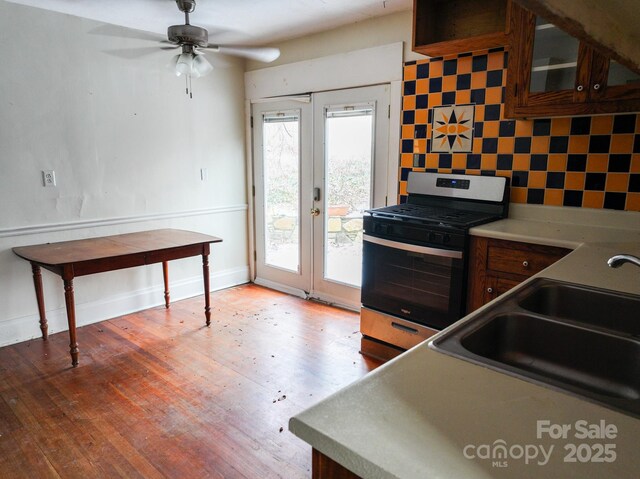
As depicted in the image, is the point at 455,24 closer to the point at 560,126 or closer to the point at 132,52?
the point at 560,126

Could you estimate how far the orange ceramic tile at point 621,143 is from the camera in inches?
91.5

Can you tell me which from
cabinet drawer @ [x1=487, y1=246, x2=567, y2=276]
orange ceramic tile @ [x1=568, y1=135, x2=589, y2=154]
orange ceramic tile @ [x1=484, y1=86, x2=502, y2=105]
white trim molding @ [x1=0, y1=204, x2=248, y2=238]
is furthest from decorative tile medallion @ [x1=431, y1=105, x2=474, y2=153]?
white trim molding @ [x1=0, y1=204, x2=248, y2=238]

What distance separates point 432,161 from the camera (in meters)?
3.12

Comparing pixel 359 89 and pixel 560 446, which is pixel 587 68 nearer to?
pixel 359 89

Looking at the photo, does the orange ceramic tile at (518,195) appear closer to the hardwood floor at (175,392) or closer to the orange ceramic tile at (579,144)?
the orange ceramic tile at (579,144)

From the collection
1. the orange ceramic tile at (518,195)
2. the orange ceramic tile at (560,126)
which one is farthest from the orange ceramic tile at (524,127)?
the orange ceramic tile at (518,195)

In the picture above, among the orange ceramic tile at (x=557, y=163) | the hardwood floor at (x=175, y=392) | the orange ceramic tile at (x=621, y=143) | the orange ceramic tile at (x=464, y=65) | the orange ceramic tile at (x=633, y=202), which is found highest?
the orange ceramic tile at (x=464, y=65)

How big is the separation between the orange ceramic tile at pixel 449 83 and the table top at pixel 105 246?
2.06 m

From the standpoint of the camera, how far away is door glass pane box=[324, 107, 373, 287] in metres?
3.52

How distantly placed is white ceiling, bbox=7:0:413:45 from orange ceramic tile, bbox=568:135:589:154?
4.63ft

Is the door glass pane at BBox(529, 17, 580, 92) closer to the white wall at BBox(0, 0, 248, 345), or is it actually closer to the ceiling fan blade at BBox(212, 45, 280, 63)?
the ceiling fan blade at BBox(212, 45, 280, 63)

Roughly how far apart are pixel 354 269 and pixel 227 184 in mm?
1613

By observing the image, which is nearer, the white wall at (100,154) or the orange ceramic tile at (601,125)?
the orange ceramic tile at (601,125)

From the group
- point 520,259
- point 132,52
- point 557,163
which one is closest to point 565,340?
point 520,259
